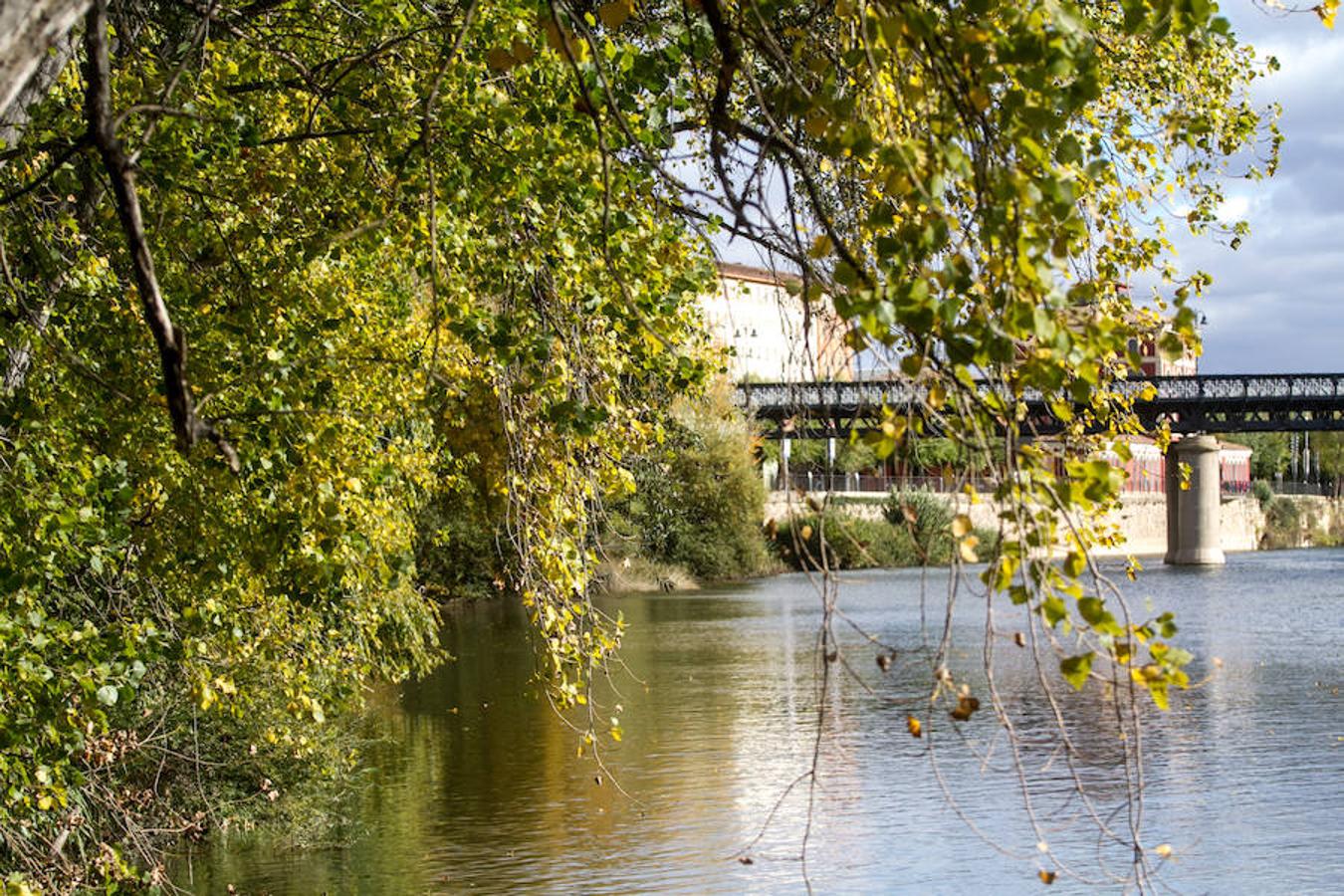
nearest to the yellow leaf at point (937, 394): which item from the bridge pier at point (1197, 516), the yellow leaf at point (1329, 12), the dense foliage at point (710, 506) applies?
the yellow leaf at point (1329, 12)

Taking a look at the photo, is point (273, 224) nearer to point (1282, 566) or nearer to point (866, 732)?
point (866, 732)

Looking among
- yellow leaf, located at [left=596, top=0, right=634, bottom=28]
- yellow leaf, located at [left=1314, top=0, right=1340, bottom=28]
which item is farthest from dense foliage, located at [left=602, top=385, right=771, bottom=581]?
yellow leaf, located at [left=596, top=0, right=634, bottom=28]

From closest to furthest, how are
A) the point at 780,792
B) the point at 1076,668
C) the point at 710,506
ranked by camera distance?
1. the point at 1076,668
2. the point at 780,792
3. the point at 710,506

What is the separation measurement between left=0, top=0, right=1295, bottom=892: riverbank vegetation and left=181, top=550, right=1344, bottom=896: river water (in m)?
1.61

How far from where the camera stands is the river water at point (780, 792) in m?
12.8

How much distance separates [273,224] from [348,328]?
140 centimetres

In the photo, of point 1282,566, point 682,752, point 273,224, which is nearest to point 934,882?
point 682,752

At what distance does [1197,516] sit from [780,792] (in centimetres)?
5485

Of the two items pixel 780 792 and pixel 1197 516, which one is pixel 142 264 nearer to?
pixel 780 792

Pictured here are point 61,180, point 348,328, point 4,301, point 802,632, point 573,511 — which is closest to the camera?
point 61,180

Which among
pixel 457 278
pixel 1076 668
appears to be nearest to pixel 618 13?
pixel 1076 668

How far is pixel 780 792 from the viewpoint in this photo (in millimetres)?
15539

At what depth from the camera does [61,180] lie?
641 centimetres

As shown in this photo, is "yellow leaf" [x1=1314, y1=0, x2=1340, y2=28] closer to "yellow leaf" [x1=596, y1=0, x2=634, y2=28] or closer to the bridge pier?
"yellow leaf" [x1=596, y1=0, x2=634, y2=28]
